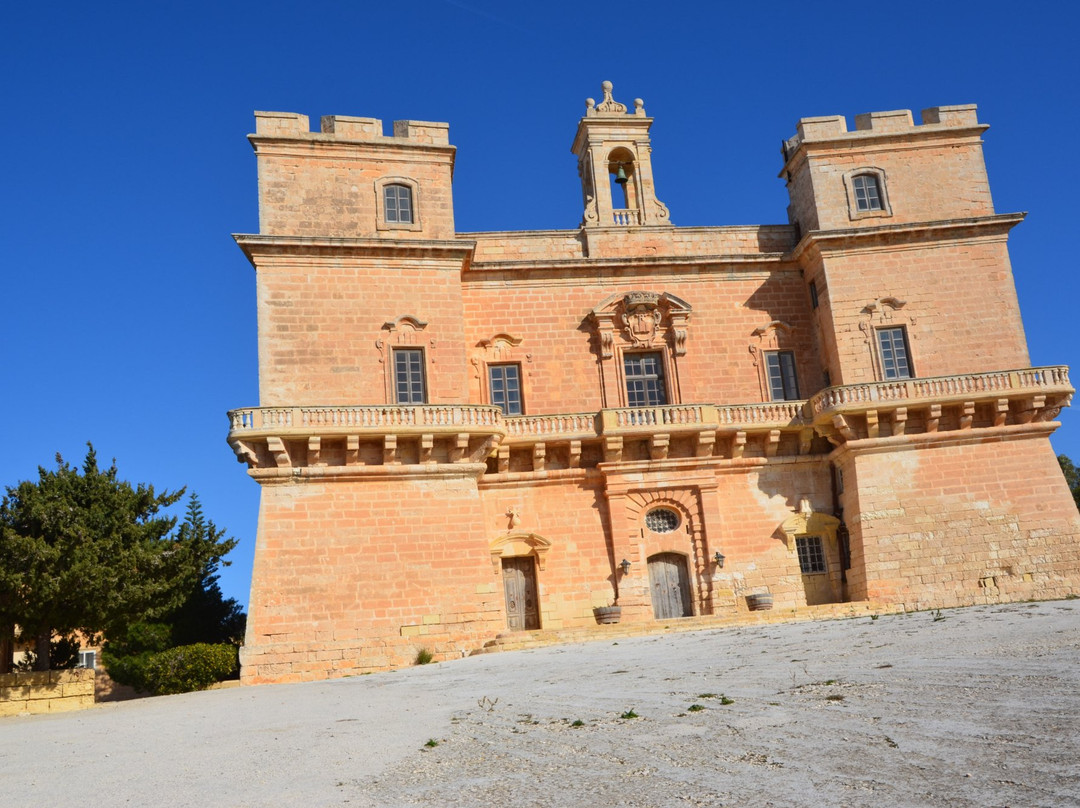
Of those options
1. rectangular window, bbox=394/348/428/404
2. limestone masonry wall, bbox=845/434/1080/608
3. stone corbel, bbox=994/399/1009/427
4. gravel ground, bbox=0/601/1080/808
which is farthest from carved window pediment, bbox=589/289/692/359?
gravel ground, bbox=0/601/1080/808

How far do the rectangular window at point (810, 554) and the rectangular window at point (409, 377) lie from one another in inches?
395

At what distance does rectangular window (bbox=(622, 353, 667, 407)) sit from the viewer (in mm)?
26062

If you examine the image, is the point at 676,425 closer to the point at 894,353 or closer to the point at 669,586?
the point at 669,586

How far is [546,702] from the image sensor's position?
41.1ft

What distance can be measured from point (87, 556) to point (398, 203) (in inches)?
437

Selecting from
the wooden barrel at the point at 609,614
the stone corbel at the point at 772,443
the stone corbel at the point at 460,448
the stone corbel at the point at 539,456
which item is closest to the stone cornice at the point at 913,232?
the stone corbel at the point at 772,443

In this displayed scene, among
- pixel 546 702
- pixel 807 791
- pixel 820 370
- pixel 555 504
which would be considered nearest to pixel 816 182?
pixel 820 370

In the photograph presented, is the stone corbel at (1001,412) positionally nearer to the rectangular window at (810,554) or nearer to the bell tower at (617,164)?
the rectangular window at (810,554)

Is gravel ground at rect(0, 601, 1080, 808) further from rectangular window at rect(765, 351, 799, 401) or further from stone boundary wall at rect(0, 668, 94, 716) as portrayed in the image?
rectangular window at rect(765, 351, 799, 401)

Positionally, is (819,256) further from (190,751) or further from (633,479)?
(190,751)

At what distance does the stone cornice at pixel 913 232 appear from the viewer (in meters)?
25.7

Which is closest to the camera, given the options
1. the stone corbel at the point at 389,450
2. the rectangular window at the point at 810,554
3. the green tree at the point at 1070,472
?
the stone corbel at the point at 389,450

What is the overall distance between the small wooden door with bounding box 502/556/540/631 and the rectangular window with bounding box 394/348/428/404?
4501 mm

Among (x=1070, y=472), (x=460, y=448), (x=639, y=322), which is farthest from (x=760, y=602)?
(x=1070, y=472)
